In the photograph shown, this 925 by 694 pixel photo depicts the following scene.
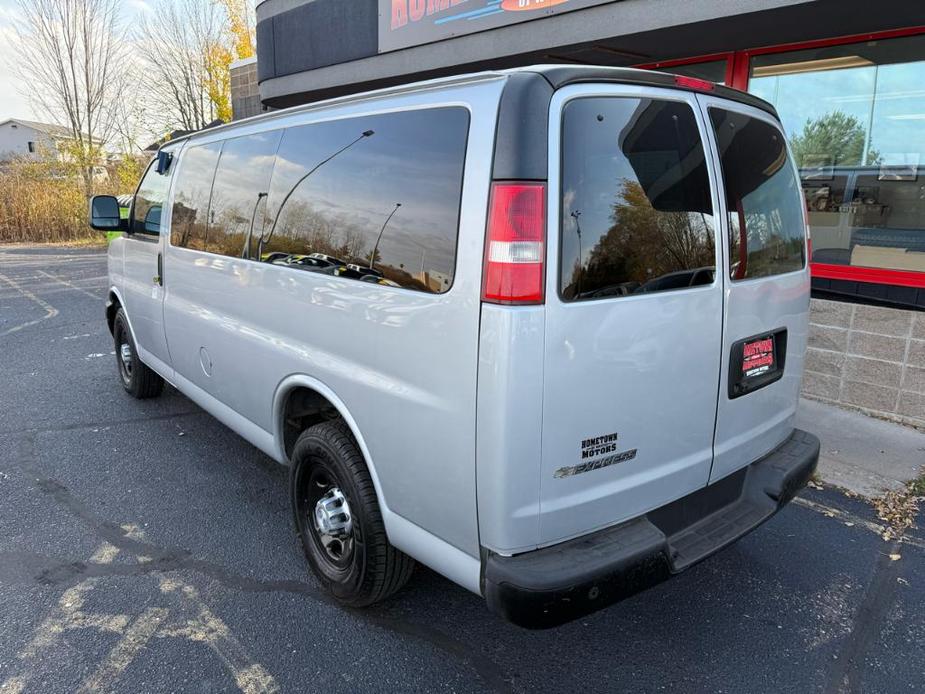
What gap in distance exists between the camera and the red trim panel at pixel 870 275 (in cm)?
492

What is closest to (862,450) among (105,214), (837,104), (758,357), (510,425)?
(758,357)

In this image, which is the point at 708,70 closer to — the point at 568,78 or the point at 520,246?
the point at 568,78

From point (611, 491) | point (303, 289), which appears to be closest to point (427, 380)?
point (611, 491)

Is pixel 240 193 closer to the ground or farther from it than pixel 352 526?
farther from it

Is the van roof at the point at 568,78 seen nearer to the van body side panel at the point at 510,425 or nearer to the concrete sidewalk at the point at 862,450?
the van body side panel at the point at 510,425

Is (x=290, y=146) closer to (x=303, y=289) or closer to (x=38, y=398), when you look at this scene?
(x=303, y=289)

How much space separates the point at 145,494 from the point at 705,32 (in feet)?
17.8

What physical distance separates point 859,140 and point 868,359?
1784 millimetres

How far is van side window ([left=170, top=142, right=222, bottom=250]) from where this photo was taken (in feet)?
12.4

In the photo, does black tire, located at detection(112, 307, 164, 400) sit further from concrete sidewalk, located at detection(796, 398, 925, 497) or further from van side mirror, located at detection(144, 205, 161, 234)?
concrete sidewalk, located at detection(796, 398, 925, 497)

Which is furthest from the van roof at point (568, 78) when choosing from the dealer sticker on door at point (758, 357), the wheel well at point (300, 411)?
the wheel well at point (300, 411)

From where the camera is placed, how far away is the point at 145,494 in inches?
153

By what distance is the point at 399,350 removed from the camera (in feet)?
7.50

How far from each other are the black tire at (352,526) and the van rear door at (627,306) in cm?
81
